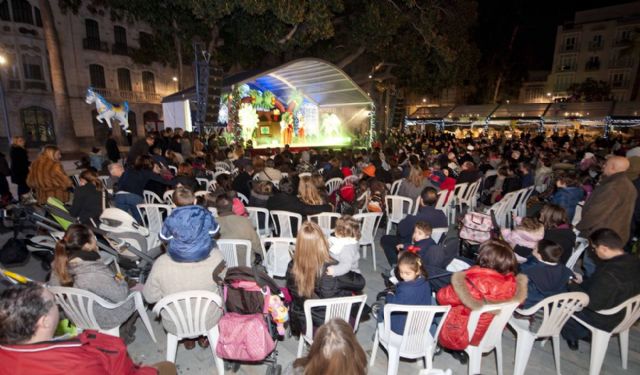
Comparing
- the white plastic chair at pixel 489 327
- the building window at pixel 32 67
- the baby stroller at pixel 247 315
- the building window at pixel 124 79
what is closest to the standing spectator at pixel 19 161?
the baby stroller at pixel 247 315

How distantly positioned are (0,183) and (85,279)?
18.8 feet

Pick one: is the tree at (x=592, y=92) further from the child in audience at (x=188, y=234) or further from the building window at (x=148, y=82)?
the child in audience at (x=188, y=234)

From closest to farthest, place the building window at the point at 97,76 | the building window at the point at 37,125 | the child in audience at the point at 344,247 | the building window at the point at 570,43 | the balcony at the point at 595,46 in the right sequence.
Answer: the child in audience at the point at 344,247 → the building window at the point at 37,125 → the building window at the point at 97,76 → the balcony at the point at 595,46 → the building window at the point at 570,43

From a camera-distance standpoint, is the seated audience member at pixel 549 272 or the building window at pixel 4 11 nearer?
the seated audience member at pixel 549 272

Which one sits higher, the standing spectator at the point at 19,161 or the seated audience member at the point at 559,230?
the standing spectator at the point at 19,161

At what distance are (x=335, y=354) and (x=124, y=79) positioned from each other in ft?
88.9

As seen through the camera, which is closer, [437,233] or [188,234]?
[188,234]

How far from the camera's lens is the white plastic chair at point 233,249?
3.11 metres

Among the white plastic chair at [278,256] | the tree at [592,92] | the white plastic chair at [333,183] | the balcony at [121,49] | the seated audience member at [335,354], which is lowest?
the white plastic chair at [278,256]

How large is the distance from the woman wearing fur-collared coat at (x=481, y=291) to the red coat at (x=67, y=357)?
6.18ft

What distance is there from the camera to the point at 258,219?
4.45 metres

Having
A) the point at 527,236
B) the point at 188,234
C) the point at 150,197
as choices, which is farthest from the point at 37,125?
the point at 527,236

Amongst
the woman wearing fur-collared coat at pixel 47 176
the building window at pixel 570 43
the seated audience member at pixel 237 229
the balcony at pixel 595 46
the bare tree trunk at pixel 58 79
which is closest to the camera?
the seated audience member at pixel 237 229

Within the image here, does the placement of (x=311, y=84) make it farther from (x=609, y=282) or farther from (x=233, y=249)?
(x=609, y=282)
